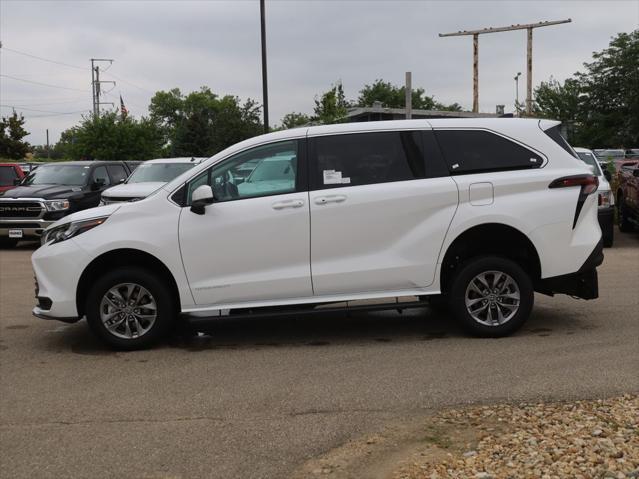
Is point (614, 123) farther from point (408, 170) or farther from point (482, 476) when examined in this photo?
A: point (482, 476)

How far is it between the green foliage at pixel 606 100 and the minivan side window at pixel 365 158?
140 feet

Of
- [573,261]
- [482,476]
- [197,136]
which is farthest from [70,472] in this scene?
[197,136]

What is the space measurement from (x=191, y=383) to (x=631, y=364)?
3.50 metres

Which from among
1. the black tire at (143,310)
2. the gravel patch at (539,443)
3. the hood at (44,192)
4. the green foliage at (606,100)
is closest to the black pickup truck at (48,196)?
the hood at (44,192)

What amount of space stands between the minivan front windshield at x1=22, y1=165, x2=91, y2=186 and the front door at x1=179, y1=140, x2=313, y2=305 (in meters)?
11.3

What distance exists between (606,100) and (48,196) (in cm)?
4110

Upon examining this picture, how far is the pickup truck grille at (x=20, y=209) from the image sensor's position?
1558 cm

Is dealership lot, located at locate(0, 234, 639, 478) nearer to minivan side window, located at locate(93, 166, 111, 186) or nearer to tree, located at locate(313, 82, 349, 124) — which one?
minivan side window, located at locate(93, 166, 111, 186)

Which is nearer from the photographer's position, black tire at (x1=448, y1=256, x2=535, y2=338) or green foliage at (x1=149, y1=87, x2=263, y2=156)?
black tire at (x1=448, y1=256, x2=535, y2=338)

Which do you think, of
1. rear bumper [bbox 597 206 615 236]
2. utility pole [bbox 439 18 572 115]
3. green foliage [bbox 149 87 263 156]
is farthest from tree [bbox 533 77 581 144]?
rear bumper [bbox 597 206 615 236]

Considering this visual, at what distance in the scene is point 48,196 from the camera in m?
15.7

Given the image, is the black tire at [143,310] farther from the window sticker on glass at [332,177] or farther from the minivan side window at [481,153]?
the minivan side window at [481,153]

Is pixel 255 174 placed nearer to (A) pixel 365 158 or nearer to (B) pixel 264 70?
(A) pixel 365 158

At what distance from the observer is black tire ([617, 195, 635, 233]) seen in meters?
15.8
